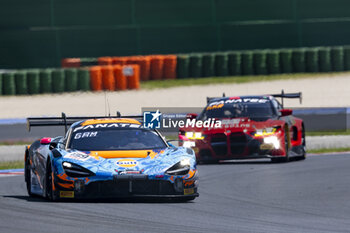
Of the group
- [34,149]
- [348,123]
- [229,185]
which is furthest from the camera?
[348,123]

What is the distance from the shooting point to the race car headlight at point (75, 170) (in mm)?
11134

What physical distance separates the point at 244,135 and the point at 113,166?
6.28 metres

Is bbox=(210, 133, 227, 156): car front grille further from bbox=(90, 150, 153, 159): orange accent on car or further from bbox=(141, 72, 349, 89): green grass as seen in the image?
bbox=(141, 72, 349, 89): green grass

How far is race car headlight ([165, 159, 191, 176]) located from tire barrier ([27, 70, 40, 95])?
22.1 m

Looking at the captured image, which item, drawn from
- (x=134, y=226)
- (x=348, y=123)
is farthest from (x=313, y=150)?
(x=134, y=226)

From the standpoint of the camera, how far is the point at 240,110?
59.1 ft

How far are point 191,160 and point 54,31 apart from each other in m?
29.8

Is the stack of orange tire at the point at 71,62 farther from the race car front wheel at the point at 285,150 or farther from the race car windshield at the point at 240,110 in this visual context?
the race car front wheel at the point at 285,150

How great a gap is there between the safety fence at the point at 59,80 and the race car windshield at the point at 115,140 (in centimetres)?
2036

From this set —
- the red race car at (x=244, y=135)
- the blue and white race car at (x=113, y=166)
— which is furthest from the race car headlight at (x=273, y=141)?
the blue and white race car at (x=113, y=166)

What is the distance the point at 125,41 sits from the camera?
41.2 meters

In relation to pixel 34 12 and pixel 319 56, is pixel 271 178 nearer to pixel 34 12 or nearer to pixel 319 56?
pixel 319 56

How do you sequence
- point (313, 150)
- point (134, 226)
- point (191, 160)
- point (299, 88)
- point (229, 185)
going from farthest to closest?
point (299, 88), point (313, 150), point (229, 185), point (191, 160), point (134, 226)

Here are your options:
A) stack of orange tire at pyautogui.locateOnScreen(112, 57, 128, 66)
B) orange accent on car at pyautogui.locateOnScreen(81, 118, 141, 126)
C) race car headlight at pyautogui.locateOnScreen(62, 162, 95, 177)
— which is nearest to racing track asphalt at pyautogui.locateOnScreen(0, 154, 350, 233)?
race car headlight at pyautogui.locateOnScreen(62, 162, 95, 177)
